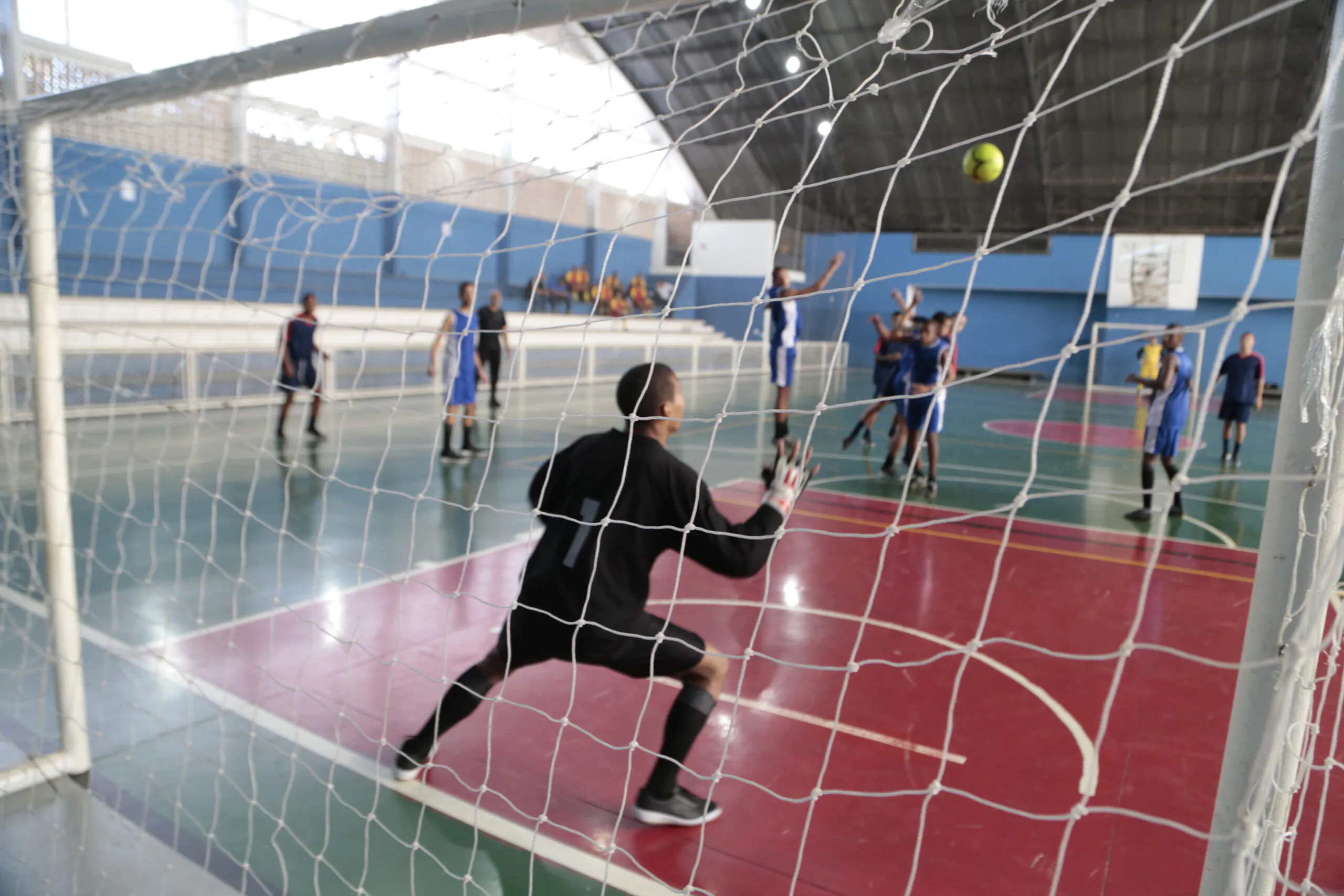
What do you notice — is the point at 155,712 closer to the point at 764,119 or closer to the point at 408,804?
the point at 408,804

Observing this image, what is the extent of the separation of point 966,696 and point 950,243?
21699mm

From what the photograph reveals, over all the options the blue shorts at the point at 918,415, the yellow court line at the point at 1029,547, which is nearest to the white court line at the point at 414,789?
the yellow court line at the point at 1029,547

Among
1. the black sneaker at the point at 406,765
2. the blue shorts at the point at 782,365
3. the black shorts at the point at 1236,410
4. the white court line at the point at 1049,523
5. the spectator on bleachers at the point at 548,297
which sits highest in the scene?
the spectator on bleachers at the point at 548,297

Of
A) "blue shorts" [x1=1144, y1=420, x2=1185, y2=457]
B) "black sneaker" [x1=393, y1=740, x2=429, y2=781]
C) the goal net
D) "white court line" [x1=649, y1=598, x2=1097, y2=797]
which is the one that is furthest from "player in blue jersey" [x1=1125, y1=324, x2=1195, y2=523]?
"black sneaker" [x1=393, y1=740, x2=429, y2=781]

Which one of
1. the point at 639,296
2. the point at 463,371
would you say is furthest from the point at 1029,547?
the point at 639,296

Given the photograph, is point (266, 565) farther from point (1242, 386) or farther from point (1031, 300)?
point (1031, 300)

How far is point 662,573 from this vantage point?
17.3 ft

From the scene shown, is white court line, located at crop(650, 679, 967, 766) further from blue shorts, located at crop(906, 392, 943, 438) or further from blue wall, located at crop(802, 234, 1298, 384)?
blue wall, located at crop(802, 234, 1298, 384)

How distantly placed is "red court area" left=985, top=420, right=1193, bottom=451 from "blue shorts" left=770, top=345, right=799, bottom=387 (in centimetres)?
454

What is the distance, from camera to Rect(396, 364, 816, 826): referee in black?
2426mm

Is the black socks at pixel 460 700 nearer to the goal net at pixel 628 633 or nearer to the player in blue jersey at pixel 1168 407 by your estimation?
the goal net at pixel 628 633

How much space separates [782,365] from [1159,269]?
1615cm

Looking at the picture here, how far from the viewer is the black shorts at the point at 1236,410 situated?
9273mm

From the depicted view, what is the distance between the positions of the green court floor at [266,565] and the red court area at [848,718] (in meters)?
0.23
